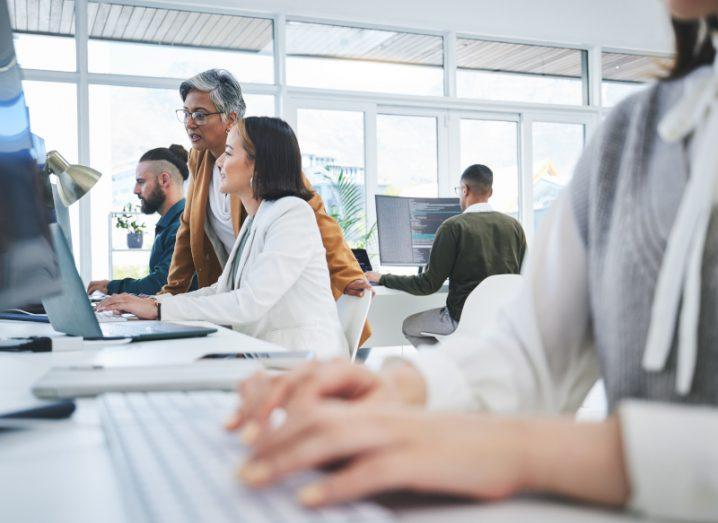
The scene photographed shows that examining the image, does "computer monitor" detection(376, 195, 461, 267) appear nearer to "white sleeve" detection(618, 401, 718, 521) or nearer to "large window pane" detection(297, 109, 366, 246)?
"large window pane" detection(297, 109, 366, 246)

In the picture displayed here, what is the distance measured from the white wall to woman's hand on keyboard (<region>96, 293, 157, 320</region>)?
15.1ft

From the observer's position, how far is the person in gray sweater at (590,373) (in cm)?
40

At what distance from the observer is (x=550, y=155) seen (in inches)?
297

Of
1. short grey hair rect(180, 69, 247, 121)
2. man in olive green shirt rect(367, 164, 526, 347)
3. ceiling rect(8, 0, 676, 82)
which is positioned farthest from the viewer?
ceiling rect(8, 0, 676, 82)

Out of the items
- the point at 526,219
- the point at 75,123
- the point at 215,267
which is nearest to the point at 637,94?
the point at 215,267

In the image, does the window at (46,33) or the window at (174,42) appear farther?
the window at (174,42)

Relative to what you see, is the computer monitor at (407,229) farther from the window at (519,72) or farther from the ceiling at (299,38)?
the window at (519,72)

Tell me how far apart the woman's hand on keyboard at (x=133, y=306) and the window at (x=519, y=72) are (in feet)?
18.1

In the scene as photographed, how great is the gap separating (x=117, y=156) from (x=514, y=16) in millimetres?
4002

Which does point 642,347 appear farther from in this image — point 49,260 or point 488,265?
point 488,265

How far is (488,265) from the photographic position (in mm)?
3865

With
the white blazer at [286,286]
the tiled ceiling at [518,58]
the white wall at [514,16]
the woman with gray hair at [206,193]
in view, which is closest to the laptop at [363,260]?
the woman with gray hair at [206,193]

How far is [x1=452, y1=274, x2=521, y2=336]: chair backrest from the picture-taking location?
5.55ft

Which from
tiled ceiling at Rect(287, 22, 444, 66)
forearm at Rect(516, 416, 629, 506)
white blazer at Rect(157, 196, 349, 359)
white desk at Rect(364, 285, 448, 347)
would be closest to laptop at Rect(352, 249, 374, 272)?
white desk at Rect(364, 285, 448, 347)
